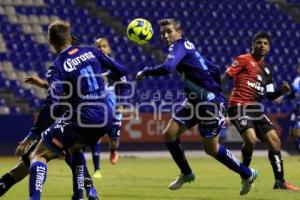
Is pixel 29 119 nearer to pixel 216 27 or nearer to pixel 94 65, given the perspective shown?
pixel 216 27

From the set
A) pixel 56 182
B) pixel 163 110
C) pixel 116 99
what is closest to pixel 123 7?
pixel 163 110

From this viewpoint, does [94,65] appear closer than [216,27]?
Yes

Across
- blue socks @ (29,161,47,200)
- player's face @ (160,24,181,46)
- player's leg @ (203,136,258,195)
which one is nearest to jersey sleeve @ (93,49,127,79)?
blue socks @ (29,161,47,200)

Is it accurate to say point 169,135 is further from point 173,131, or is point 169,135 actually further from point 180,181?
point 180,181

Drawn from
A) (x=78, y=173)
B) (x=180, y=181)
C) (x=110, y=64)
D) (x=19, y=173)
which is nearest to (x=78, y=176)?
(x=78, y=173)

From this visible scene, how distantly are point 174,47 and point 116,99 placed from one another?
16.4ft

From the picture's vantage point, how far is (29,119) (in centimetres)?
2133

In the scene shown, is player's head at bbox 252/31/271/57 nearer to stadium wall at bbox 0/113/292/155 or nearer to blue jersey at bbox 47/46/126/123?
blue jersey at bbox 47/46/126/123

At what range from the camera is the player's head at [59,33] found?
26.2 feet

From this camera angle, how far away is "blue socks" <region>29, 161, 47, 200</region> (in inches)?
315

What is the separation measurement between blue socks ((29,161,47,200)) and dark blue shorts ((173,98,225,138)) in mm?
3205

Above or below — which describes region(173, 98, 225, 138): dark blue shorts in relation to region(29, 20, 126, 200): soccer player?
below

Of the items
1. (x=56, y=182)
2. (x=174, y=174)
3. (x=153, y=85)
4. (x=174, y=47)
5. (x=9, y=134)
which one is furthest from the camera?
(x=153, y=85)

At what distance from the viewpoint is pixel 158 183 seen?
41.1 feet
